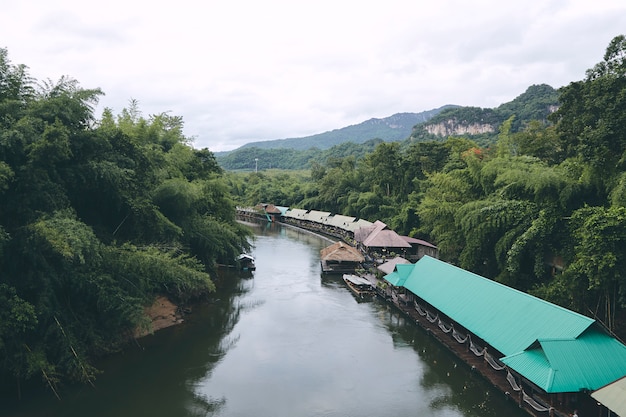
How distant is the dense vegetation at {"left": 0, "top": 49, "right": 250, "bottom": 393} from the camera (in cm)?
1106

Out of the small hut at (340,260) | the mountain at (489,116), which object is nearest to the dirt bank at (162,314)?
the small hut at (340,260)

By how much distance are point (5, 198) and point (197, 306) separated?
10.6 metres

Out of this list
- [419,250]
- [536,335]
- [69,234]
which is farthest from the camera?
[419,250]

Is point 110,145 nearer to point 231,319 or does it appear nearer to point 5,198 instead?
point 5,198

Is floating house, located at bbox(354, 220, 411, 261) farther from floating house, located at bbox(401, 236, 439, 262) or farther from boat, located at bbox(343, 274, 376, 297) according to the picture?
boat, located at bbox(343, 274, 376, 297)

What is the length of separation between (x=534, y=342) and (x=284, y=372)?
7.35 meters

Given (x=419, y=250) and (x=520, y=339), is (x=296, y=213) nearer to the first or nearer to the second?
(x=419, y=250)

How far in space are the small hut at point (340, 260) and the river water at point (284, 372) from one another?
22.1 feet

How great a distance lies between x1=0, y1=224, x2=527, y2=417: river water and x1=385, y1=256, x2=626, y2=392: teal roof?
1.47 metres

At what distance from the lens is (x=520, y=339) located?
1235 centimetres

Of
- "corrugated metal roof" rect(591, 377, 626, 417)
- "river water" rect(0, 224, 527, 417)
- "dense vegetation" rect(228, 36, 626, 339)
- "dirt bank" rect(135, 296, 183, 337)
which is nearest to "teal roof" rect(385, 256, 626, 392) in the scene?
"corrugated metal roof" rect(591, 377, 626, 417)

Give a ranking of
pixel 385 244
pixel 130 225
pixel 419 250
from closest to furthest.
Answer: pixel 130 225 → pixel 385 244 → pixel 419 250

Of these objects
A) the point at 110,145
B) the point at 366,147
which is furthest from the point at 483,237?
the point at 366,147

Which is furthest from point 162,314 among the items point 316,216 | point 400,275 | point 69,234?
point 316,216
